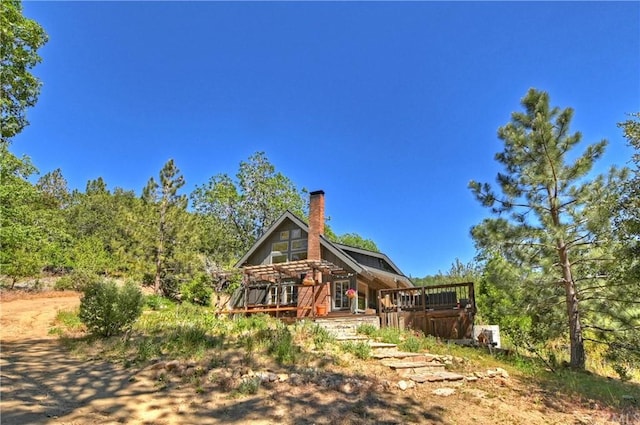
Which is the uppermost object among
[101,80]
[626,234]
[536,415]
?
[101,80]

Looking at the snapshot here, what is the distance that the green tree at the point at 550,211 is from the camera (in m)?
10.7

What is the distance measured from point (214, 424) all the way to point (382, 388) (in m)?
3.14

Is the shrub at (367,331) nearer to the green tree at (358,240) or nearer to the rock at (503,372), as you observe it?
the rock at (503,372)

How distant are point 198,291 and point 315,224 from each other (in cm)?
1054

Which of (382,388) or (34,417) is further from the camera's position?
(382,388)

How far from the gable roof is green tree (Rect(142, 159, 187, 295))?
7.37 meters

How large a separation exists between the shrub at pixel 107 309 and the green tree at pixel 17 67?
7226 mm

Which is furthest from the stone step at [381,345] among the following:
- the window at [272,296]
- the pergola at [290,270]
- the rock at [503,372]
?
the window at [272,296]

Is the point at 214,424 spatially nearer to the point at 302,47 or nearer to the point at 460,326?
the point at 460,326

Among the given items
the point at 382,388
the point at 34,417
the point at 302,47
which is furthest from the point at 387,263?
the point at 34,417

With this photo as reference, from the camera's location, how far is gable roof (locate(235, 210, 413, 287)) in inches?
740

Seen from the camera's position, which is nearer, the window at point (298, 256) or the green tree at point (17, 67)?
the green tree at point (17, 67)

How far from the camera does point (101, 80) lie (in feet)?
49.9

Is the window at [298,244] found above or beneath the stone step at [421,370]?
above
